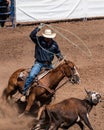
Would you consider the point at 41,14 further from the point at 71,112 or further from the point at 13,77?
the point at 71,112

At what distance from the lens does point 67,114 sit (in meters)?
11.1

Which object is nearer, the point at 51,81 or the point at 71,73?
the point at 71,73

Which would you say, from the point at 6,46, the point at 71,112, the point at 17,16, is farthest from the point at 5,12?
the point at 71,112

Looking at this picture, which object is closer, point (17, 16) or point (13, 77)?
point (13, 77)

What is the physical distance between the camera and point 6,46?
759 inches

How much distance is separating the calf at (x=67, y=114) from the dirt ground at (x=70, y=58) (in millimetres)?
748

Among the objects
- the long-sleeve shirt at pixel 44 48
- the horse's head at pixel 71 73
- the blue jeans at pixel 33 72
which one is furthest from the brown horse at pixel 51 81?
the long-sleeve shirt at pixel 44 48

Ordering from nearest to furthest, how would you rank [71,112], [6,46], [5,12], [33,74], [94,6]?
[71,112]
[33,74]
[6,46]
[5,12]
[94,6]

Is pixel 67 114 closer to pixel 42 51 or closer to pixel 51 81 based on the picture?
pixel 51 81

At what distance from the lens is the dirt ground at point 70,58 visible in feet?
41.8

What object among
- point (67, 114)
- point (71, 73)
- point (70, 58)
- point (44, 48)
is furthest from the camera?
point (70, 58)

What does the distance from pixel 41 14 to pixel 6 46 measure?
3.58 m

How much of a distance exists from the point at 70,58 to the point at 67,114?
23.2 feet

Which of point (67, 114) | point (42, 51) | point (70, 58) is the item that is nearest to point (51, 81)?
point (42, 51)
